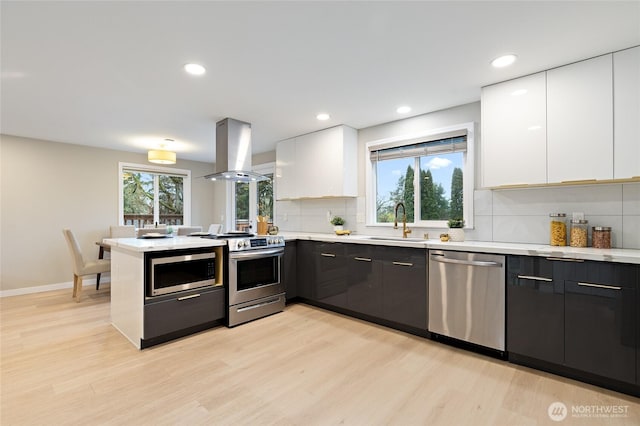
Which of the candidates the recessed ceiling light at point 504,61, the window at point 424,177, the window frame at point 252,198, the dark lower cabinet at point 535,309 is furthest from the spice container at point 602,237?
the window frame at point 252,198

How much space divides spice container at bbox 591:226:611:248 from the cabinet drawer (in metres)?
3.29

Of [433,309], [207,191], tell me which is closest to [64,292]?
[207,191]

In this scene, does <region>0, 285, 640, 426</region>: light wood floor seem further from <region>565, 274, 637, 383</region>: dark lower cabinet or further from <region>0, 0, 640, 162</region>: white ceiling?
<region>0, 0, 640, 162</region>: white ceiling

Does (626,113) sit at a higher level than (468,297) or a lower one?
higher

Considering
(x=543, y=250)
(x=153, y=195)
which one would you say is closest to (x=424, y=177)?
(x=543, y=250)

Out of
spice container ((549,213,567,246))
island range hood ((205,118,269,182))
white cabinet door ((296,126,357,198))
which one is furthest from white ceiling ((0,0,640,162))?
spice container ((549,213,567,246))

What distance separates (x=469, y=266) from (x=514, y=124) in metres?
1.29

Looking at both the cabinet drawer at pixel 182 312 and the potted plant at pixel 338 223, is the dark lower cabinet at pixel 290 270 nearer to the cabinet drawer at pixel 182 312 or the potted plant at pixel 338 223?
the potted plant at pixel 338 223

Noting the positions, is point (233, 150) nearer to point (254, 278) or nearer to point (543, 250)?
point (254, 278)

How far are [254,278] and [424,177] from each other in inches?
90.3

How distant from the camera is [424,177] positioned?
3598mm

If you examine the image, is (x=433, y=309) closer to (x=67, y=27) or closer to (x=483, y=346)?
(x=483, y=346)
